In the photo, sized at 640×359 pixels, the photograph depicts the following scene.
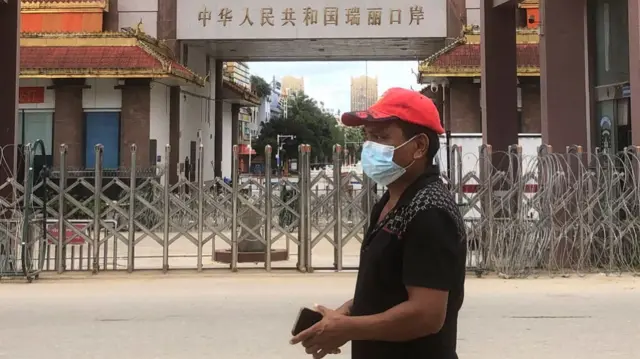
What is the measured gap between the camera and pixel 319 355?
2096 mm

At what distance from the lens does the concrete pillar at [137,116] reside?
70.9 ft

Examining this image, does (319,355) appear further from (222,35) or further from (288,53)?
(288,53)

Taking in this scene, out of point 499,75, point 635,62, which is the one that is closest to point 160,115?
Answer: point 499,75

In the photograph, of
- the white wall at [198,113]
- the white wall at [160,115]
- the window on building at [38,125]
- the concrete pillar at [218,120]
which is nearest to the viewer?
the white wall at [160,115]

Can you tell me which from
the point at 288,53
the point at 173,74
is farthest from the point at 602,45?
the point at 288,53

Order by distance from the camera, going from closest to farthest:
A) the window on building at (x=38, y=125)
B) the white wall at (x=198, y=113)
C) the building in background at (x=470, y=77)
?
the building in background at (x=470, y=77) < the window on building at (x=38, y=125) < the white wall at (x=198, y=113)

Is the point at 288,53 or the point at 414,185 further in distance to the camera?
the point at 288,53

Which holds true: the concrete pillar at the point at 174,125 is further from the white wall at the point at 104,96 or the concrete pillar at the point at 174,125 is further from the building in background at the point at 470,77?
the building in background at the point at 470,77

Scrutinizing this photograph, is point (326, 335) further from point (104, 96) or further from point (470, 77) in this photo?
point (104, 96)

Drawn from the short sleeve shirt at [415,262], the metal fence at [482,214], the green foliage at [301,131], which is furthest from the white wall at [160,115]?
the green foliage at [301,131]

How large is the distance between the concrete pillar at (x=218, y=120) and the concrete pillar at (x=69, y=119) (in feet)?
25.2

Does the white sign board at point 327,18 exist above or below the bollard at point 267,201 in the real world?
above

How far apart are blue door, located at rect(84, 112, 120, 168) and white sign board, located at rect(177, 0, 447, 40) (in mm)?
4921

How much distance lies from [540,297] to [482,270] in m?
1.75
